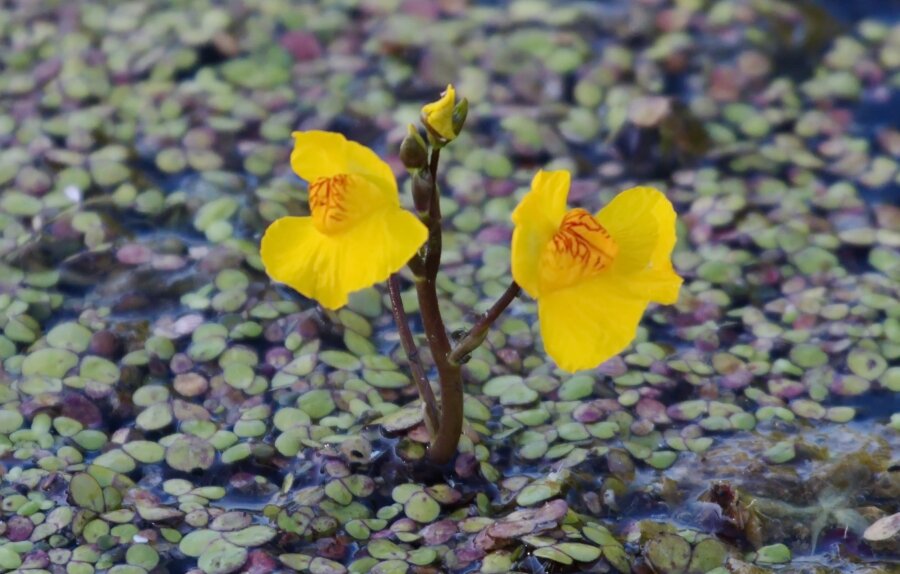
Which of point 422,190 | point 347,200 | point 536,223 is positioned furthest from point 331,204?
point 536,223

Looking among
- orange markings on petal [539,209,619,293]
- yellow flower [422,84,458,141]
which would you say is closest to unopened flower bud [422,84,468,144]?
yellow flower [422,84,458,141]

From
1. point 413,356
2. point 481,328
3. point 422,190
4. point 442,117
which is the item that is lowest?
point 413,356

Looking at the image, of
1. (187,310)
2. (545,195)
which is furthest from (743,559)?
(187,310)

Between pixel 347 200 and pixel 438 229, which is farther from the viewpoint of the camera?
pixel 438 229

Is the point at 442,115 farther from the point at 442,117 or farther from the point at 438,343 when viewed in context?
the point at 438,343

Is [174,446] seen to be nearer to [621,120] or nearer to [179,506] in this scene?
[179,506]

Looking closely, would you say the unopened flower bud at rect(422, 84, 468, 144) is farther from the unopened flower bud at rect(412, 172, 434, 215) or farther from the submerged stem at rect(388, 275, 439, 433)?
the submerged stem at rect(388, 275, 439, 433)

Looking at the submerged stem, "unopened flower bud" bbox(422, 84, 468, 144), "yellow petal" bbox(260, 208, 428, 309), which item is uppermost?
"unopened flower bud" bbox(422, 84, 468, 144)

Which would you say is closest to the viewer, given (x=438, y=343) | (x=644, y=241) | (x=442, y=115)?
(x=442, y=115)
